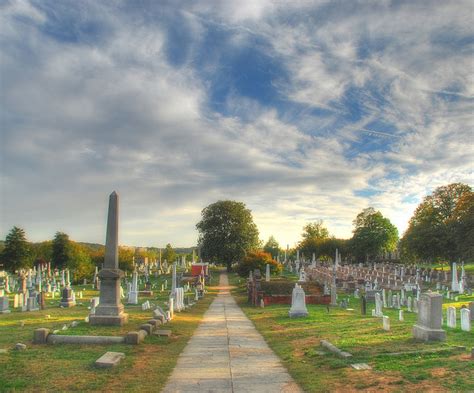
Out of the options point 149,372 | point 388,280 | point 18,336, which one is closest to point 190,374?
point 149,372

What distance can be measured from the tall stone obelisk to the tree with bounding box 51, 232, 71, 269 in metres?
55.7

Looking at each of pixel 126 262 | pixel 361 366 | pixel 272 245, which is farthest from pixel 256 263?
pixel 272 245

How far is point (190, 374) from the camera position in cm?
952

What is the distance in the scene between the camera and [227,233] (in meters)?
78.4

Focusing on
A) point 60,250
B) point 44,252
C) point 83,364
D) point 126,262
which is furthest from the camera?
point 44,252

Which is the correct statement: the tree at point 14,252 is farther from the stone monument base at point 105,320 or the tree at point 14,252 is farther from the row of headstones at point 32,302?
the stone monument base at point 105,320

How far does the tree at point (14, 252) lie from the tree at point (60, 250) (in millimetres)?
4500

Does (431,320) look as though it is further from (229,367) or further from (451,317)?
(229,367)

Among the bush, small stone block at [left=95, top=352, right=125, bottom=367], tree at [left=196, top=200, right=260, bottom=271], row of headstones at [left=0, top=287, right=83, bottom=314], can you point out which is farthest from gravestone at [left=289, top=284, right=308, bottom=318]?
tree at [left=196, top=200, right=260, bottom=271]

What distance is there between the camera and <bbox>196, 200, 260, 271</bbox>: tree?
77.6m

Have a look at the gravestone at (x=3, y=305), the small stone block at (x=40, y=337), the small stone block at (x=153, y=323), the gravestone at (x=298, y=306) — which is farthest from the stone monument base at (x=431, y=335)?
the gravestone at (x=3, y=305)

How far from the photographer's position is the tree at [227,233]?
77.6m

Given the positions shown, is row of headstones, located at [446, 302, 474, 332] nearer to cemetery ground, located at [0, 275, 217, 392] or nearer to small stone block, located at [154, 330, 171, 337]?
cemetery ground, located at [0, 275, 217, 392]

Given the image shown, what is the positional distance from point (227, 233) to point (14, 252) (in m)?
34.1
